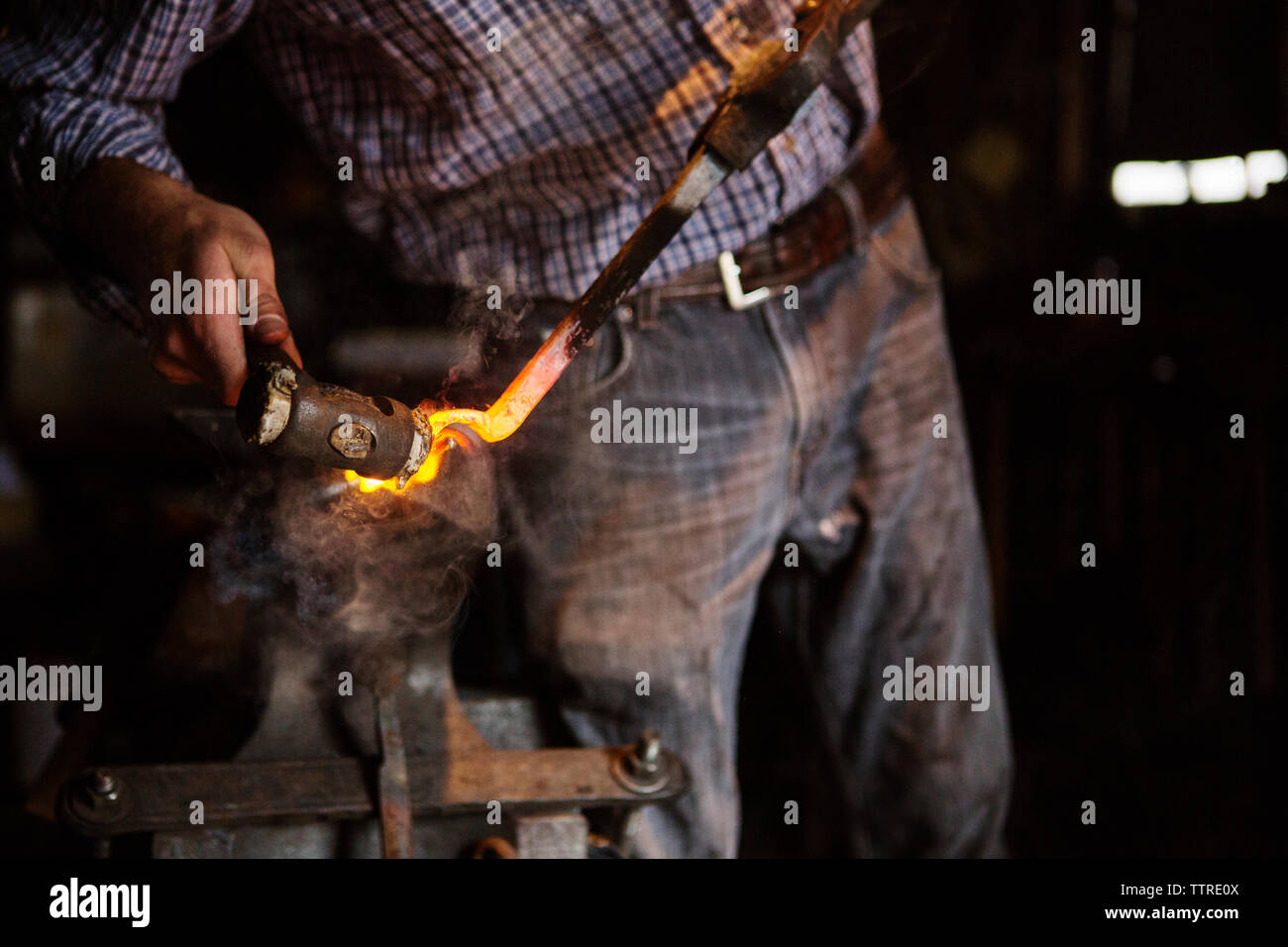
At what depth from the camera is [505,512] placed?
3.46ft

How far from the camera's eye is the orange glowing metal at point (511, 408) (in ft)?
2.62

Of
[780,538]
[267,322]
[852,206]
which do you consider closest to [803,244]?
[852,206]

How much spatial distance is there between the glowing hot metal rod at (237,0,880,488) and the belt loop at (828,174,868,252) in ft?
0.91

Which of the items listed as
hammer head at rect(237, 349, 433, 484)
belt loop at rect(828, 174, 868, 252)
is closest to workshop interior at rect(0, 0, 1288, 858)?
hammer head at rect(237, 349, 433, 484)

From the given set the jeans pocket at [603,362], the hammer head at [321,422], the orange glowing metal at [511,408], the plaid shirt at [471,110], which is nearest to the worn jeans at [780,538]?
the jeans pocket at [603,362]

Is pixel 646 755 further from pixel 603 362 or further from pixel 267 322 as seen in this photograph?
pixel 267 322

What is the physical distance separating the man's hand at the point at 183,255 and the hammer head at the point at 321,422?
4.2 inches

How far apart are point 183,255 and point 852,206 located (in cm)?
71

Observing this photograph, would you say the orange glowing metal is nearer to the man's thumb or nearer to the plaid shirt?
the man's thumb

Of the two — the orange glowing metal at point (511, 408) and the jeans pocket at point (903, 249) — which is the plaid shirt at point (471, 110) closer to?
the jeans pocket at point (903, 249)

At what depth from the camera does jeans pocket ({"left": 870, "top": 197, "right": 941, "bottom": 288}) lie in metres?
1.22

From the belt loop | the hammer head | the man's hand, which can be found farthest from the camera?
the belt loop

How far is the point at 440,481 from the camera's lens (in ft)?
2.96

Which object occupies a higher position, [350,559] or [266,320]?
[266,320]
